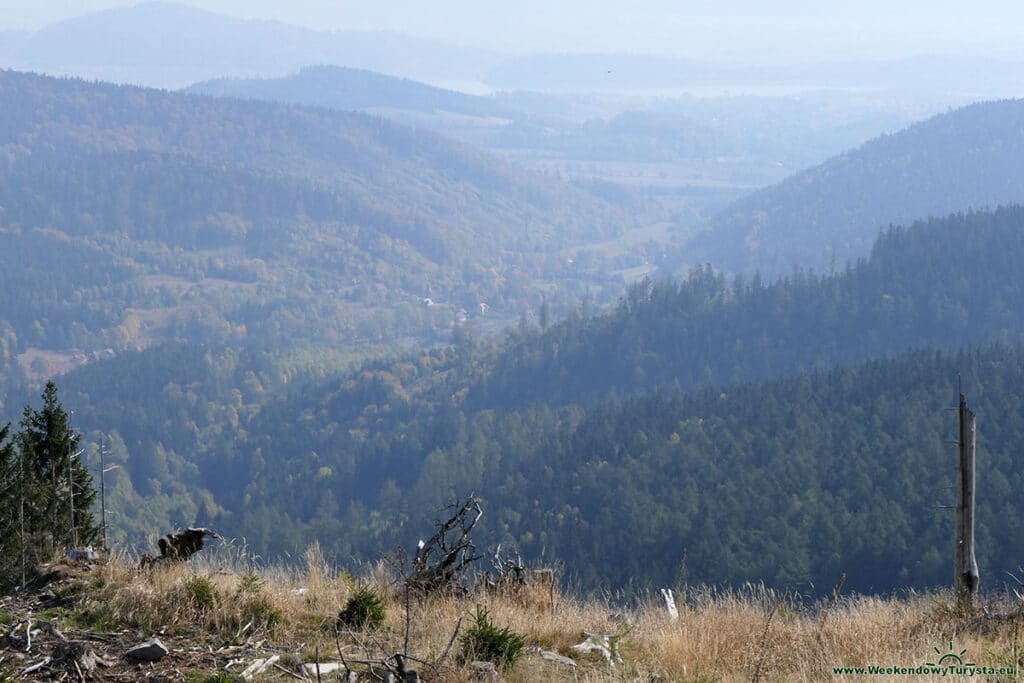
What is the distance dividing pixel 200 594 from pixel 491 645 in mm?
3674

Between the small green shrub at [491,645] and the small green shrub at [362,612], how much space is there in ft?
5.76

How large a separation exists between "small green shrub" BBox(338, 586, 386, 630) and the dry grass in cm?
14

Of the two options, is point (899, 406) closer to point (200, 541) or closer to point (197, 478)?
point (200, 541)

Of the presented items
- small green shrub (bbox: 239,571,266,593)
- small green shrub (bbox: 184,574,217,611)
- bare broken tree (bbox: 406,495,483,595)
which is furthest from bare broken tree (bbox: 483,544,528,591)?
small green shrub (bbox: 184,574,217,611)

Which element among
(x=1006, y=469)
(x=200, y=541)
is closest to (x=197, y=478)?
(x=1006, y=469)

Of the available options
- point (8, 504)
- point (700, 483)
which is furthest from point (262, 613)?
point (700, 483)

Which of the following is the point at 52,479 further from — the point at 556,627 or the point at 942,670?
the point at 942,670

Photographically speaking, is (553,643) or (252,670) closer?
(252,670)

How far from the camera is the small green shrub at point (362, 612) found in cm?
1189

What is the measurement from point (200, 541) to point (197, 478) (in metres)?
193

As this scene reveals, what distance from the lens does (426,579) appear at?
13414 millimetres

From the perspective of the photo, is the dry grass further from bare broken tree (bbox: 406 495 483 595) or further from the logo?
bare broken tree (bbox: 406 495 483 595)

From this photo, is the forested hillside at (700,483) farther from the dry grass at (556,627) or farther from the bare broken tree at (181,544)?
the dry grass at (556,627)

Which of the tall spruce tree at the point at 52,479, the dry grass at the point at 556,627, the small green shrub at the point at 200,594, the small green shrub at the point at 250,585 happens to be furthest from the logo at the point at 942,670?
the tall spruce tree at the point at 52,479
